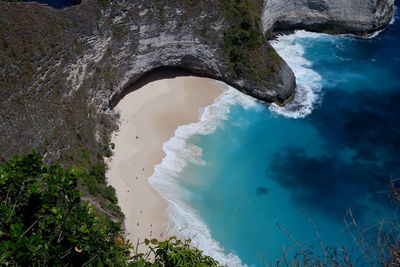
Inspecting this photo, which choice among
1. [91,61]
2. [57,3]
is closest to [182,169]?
[91,61]

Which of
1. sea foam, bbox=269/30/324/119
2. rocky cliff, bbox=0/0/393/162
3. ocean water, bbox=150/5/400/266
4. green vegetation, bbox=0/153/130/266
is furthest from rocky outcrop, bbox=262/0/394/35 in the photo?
green vegetation, bbox=0/153/130/266

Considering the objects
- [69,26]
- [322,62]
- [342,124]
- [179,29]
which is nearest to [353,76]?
[322,62]

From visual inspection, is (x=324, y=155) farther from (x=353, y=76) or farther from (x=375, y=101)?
(x=353, y=76)

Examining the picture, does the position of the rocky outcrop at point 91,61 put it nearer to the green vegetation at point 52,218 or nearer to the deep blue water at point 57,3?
the deep blue water at point 57,3

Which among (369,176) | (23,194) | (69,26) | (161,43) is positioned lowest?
(369,176)

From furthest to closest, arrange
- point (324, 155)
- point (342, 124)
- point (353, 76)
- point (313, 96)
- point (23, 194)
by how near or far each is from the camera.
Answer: point (353, 76) → point (313, 96) → point (342, 124) → point (324, 155) → point (23, 194)

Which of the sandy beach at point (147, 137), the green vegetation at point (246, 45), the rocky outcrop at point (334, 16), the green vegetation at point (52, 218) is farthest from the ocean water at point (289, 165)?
the green vegetation at point (52, 218)

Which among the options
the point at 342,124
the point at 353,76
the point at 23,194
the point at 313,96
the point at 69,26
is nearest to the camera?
the point at 23,194
